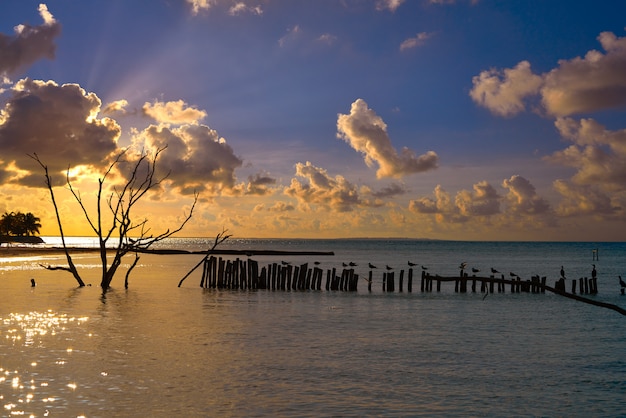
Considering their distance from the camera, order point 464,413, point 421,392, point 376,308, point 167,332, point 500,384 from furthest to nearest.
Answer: point 376,308 → point 167,332 → point 500,384 → point 421,392 → point 464,413

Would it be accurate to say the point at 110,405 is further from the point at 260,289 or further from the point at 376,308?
the point at 260,289

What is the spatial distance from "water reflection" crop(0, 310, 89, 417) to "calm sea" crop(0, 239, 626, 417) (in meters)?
0.04

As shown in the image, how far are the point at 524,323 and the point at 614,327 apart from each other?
299 cm

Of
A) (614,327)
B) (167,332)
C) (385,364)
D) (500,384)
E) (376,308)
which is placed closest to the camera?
(500,384)

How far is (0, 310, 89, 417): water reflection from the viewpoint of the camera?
36.3 ft

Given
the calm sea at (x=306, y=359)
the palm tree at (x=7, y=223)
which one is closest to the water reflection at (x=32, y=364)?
the calm sea at (x=306, y=359)

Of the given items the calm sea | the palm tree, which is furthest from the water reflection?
the palm tree

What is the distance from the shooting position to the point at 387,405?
11.3m

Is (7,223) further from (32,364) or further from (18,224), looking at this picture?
(32,364)

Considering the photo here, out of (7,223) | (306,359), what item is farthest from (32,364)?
(7,223)

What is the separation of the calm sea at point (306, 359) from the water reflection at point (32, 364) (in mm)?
39

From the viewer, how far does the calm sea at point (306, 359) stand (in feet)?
37.5

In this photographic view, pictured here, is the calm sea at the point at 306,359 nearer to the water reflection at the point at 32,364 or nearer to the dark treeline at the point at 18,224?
the water reflection at the point at 32,364

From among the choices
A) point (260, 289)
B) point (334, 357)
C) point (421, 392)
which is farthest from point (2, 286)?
point (421, 392)
